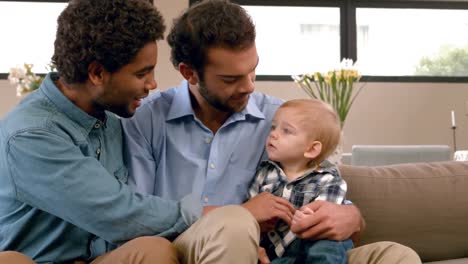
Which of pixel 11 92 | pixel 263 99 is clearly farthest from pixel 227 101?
pixel 11 92

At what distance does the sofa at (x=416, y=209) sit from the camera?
6.22 feet

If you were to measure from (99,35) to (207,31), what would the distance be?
0.35 metres

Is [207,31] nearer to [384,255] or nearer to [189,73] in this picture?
[189,73]

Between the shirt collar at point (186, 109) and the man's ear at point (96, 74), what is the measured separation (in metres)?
0.31

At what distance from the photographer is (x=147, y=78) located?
5.05ft

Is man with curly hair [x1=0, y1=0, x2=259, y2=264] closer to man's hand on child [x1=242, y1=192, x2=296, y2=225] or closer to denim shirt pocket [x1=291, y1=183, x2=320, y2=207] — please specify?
man's hand on child [x1=242, y1=192, x2=296, y2=225]

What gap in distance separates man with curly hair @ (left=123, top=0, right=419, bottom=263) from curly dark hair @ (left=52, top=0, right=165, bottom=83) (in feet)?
0.81

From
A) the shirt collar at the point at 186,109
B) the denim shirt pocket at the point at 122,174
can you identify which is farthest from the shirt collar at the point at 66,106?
the shirt collar at the point at 186,109

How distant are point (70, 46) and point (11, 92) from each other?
4.36m

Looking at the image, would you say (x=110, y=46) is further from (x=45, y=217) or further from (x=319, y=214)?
(x=319, y=214)

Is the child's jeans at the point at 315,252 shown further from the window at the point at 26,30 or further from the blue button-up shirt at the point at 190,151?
the window at the point at 26,30

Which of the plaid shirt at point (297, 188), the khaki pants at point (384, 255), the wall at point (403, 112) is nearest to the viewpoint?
the khaki pants at point (384, 255)

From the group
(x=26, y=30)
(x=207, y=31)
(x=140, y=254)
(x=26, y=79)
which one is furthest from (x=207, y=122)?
(x=26, y=30)

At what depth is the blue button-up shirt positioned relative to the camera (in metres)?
1.71
